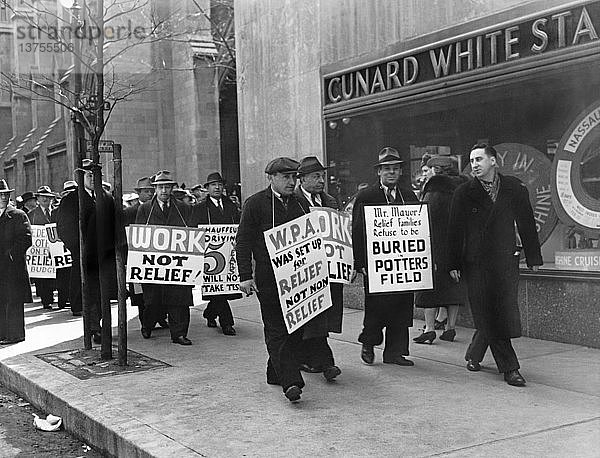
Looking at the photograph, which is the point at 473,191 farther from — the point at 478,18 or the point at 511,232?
the point at 478,18

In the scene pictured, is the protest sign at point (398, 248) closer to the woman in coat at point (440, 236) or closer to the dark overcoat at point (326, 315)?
the dark overcoat at point (326, 315)

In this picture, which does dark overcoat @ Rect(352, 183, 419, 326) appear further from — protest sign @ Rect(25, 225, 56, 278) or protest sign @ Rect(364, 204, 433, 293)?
protest sign @ Rect(25, 225, 56, 278)

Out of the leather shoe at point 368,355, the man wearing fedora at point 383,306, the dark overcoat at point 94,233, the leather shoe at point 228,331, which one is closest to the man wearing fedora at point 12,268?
the dark overcoat at point 94,233

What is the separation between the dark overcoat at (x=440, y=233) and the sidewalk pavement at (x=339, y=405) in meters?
0.46

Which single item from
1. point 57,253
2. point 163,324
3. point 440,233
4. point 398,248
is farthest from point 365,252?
point 57,253

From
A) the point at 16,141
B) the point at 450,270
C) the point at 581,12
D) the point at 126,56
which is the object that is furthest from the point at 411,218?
the point at 16,141

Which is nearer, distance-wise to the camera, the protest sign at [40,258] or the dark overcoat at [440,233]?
the dark overcoat at [440,233]

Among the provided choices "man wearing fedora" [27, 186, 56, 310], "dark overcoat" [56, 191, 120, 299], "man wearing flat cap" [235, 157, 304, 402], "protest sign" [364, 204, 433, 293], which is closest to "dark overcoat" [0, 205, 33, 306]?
"dark overcoat" [56, 191, 120, 299]

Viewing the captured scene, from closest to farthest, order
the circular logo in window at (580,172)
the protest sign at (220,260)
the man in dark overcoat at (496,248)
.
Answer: the man in dark overcoat at (496,248), the circular logo in window at (580,172), the protest sign at (220,260)

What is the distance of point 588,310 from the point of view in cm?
762

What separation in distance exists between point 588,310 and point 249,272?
133 inches

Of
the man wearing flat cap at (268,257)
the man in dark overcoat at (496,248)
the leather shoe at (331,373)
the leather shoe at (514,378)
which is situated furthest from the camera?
the leather shoe at (331,373)

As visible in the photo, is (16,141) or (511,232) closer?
(511,232)

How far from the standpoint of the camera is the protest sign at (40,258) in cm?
1271
